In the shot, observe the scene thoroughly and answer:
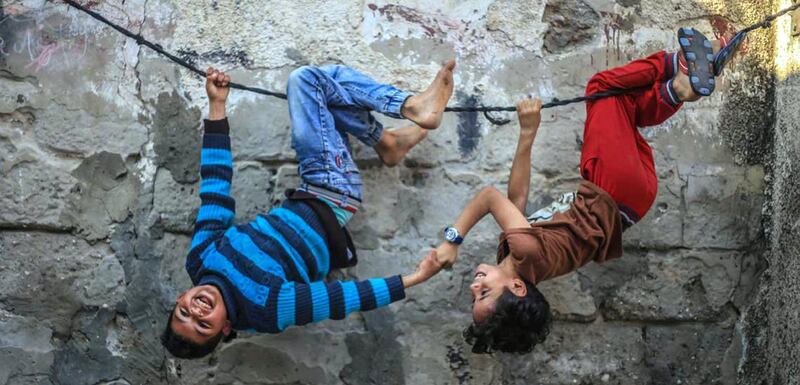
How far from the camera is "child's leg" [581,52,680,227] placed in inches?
136

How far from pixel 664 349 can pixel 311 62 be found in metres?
1.73

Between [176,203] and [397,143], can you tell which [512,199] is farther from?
[176,203]

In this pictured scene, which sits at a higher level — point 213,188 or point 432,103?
point 432,103

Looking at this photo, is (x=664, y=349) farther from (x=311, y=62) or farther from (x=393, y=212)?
(x=311, y=62)

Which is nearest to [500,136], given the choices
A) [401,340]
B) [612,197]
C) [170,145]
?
[612,197]

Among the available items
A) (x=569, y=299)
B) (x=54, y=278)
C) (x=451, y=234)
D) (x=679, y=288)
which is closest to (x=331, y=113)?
(x=451, y=234)

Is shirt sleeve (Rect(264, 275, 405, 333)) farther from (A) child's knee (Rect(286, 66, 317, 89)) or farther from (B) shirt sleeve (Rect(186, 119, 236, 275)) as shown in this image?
(A) child's knee (Rect(286, 66, 317, 89))

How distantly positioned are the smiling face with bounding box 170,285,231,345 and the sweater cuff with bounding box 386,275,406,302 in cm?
56

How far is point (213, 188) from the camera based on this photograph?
3512 millimetres

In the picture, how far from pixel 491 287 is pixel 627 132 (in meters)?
0.72

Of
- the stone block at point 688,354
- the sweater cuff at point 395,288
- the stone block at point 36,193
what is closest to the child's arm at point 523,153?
the sweater cuff at point 395,288

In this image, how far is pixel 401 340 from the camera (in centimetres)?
379

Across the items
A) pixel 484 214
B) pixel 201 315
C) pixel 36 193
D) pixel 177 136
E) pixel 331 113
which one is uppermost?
pixel 331 113

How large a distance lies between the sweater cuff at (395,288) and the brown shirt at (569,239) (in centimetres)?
38
